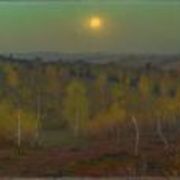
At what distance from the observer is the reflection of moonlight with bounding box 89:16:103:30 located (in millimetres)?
3973

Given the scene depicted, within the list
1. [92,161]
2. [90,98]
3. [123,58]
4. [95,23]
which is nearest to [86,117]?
[90,98]

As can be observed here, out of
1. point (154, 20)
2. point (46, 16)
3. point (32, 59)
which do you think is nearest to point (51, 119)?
point (32, 59)

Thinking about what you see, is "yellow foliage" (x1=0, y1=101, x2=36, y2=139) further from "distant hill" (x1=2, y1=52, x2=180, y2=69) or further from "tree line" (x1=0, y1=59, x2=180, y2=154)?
"distant hill" (x1=2, y1=52, x2=180, y2=69)

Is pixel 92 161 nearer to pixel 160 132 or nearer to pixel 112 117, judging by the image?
pixel 112 117

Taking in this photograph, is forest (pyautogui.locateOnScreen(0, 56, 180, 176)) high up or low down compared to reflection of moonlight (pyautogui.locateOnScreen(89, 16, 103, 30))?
down

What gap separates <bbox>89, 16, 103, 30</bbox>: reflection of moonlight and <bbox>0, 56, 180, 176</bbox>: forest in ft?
0.82

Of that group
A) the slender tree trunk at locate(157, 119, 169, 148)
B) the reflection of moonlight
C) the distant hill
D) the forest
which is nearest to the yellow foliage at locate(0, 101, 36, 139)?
the forest

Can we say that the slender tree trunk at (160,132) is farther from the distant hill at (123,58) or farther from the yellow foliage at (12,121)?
the yellow foliage at (12,121)

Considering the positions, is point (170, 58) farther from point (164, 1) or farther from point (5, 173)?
point (5, 173)

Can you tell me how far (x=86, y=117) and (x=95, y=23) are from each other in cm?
63

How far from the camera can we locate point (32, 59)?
4.00 metres

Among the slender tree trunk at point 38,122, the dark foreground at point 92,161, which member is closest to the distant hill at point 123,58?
the slender tree trunk at point 38,122

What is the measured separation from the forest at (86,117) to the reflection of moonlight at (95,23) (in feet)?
0.82

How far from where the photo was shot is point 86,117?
3973mm
